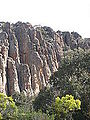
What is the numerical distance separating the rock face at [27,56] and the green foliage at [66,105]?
31.4 metres

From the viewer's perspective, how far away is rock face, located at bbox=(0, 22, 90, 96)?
68.8m

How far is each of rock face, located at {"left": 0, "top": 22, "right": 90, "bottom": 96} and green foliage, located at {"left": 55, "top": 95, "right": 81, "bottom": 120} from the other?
1234 inches

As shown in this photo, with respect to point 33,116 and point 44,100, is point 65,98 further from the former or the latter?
point 44,100

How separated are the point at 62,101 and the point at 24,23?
51.4 m

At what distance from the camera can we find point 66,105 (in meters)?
31.5

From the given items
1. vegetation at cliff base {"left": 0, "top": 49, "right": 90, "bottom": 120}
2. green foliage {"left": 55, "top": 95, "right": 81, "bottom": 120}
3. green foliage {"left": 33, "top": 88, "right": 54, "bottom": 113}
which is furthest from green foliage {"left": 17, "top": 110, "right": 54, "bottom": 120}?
green foliage {"left": 33, "top": 88, "right": 54, "bottom": 113}

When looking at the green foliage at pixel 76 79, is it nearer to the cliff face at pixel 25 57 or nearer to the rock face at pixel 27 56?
the rock face at pixel 27 56

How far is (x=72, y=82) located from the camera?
3719 centimetres

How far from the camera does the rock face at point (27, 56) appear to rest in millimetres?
68750

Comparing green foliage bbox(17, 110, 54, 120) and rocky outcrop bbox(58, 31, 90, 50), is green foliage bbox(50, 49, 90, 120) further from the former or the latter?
rocky outcrop bbox(58, 31, 90, 50)

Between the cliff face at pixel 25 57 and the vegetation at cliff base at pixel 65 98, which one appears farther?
the cliff face at pixel 25 57

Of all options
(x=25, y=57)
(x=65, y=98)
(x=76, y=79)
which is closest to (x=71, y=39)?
(x=25, y=57)

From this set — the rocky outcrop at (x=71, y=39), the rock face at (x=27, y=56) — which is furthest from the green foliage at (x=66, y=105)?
the rocky outcrop at (x=71, y=39)

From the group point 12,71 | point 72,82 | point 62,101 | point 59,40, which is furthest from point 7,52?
point 62,101
